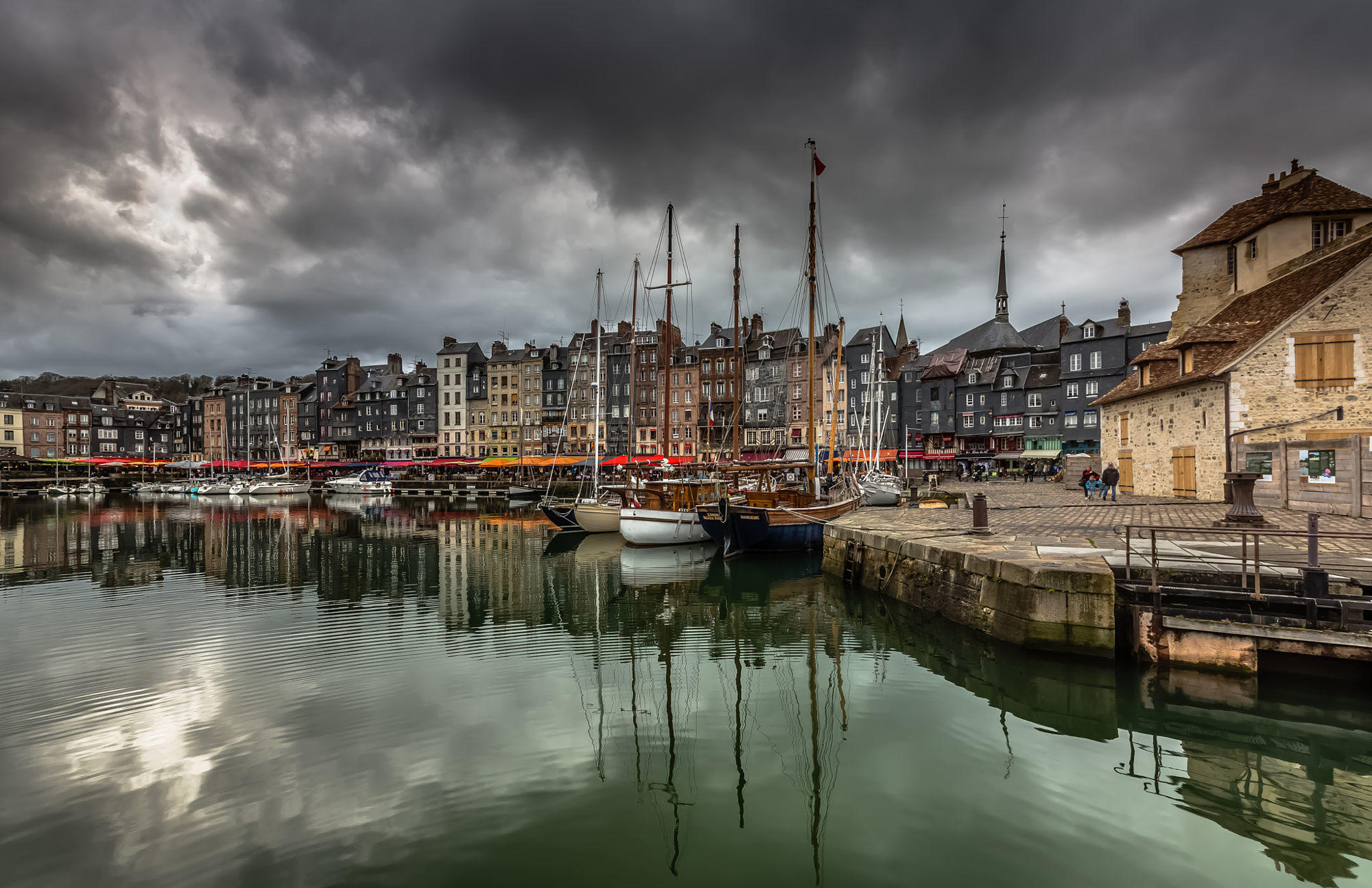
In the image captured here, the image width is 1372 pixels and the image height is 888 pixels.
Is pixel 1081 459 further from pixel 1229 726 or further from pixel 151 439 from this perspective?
pixel 151 439

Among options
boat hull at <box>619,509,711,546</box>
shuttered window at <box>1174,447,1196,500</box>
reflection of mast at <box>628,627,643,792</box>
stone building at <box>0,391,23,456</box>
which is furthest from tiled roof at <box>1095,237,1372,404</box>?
stone building at <box>0,391,23,456</box>

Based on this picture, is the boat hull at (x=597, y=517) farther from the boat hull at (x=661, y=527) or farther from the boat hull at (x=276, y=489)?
the boat hull at (x=276, y=489)

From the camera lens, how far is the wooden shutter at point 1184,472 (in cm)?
2377

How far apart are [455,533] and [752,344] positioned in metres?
51.3

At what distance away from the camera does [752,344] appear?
80750 millimetres

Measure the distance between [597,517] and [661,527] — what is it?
7653 millimetres

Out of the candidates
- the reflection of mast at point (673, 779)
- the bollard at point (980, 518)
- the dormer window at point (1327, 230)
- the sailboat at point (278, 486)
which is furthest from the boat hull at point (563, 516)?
the sailboat at point (278, 486)

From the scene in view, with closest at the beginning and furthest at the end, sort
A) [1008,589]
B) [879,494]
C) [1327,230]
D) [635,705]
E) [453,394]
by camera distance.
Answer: [635,705] → [1008,589] → [1327,230] → [879,494] → [453,394]

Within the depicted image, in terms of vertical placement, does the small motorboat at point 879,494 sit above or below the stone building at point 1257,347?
below

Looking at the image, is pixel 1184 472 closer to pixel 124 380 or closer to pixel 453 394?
pixel 453 394

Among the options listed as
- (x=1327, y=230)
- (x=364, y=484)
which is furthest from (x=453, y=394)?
(x=1327, y=230)

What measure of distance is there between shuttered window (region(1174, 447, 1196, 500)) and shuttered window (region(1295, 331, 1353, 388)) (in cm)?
406

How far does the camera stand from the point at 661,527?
2789 cm

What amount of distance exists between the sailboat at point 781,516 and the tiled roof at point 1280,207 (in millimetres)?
18323
